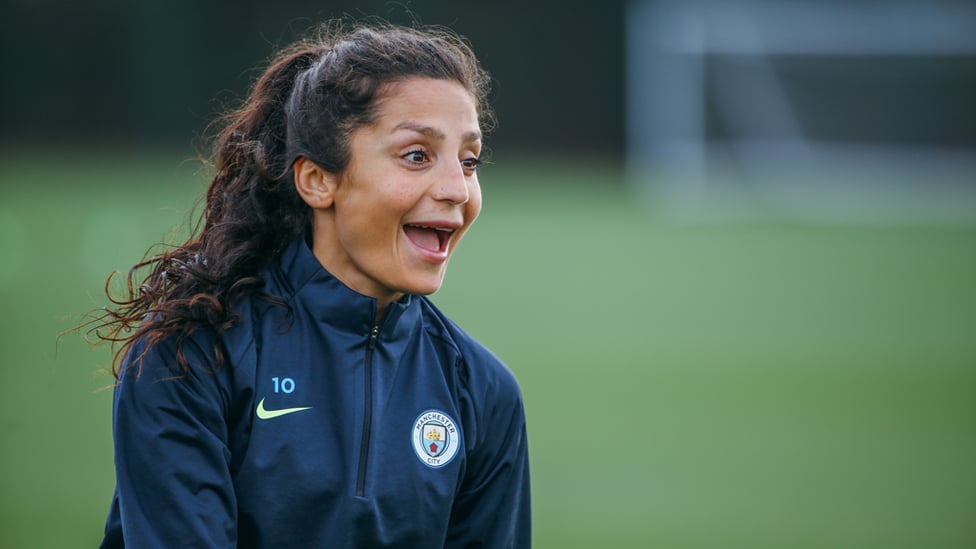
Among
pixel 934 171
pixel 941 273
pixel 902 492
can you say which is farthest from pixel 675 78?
pixel 902 492

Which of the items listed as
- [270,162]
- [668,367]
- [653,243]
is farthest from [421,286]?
[653,243]

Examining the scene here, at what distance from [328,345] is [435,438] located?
29cm

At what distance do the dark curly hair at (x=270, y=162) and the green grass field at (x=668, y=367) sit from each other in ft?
7.26

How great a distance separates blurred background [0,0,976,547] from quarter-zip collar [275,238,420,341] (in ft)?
2.68

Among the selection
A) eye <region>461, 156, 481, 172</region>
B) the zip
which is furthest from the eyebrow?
the zip

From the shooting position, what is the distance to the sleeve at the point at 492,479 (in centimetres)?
263

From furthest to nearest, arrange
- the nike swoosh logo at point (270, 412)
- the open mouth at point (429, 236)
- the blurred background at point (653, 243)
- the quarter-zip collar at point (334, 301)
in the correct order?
the blurred background at point (653, 243)
the open mouth at point (429, 236)
the quarter-zip collar at point (334, 301)
the nike swoosh logo at point (270, 412)

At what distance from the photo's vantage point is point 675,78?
718 inches

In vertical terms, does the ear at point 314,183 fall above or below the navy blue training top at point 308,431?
above

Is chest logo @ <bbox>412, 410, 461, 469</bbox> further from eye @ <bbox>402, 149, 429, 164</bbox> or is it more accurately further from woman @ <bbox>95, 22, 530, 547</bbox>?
eye @ <bbox>402, 149, 429, 164</bbox>

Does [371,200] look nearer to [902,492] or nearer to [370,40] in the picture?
[370,40]

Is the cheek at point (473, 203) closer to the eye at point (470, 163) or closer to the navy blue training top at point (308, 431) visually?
the eye at point (470, 163)

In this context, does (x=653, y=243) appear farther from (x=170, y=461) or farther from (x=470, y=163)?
(x=170, y=461)

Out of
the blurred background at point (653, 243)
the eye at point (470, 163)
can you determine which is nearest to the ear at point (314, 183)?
the eye at point (470, 163)
